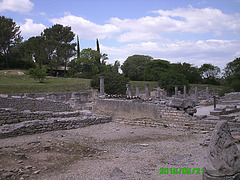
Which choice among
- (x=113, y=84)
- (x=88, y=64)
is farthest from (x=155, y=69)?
(x=113, y=84)

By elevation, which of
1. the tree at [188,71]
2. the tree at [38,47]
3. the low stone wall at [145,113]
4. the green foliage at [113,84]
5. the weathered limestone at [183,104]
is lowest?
the low stone wall at [145,113]

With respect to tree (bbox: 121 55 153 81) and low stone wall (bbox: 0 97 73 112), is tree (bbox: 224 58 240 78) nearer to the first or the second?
tree (bbox: 121 55 153 81)

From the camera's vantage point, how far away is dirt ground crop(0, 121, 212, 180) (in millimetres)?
5027

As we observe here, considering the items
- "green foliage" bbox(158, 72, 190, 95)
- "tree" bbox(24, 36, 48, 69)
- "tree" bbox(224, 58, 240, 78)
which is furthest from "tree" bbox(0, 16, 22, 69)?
"tree" bbox(224, 58, 240, 78)

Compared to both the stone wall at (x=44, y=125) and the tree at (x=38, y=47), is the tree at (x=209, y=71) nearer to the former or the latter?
the tree at (x=38, y=47)

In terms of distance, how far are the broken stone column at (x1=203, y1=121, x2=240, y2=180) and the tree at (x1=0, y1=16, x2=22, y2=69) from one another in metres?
52.1

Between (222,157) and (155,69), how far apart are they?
51934mm

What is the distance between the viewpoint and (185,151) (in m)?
6.56

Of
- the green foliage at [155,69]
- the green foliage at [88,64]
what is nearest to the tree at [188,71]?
the green foliage at [155,69]

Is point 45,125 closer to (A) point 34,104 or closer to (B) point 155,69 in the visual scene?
(A) point 34,104

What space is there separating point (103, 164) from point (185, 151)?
252cm

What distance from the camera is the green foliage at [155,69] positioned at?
5391 cm

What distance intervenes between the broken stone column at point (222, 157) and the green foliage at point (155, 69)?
49909 millimetres

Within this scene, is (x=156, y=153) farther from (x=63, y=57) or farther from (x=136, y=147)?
(x=63, y=57)
